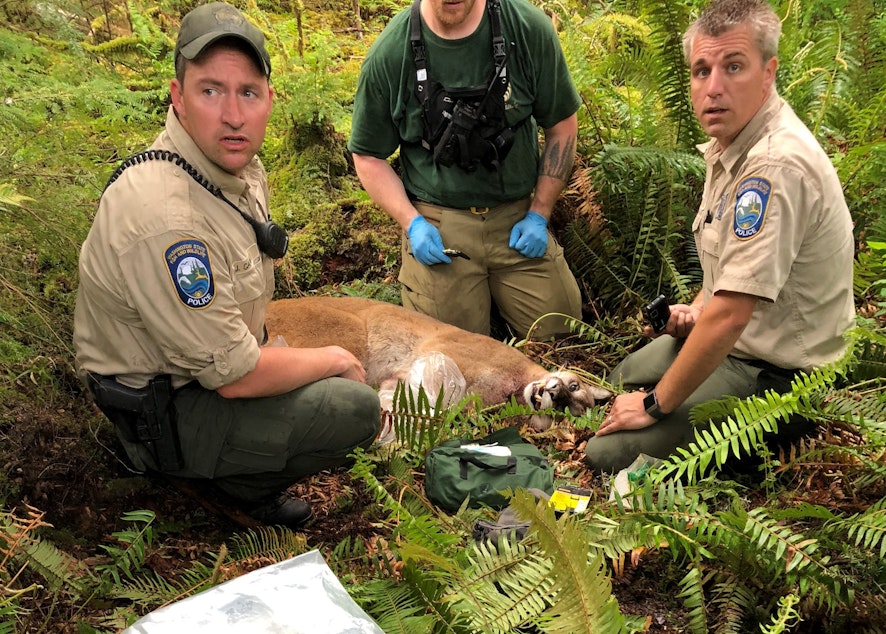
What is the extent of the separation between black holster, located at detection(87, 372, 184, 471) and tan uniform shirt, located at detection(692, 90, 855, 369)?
2.93 metres

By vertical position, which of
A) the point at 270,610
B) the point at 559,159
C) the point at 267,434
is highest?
the point at 559,159

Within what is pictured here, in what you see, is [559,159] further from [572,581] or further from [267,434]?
[572,581]

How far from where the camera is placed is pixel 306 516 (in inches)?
164

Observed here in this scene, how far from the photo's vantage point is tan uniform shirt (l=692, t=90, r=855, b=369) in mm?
3668

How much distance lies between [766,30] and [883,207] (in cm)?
177

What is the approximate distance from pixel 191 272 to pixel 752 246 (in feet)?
9.07

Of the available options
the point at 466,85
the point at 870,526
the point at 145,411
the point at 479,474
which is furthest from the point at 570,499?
the point at 466,85

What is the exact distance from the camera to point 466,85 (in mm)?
5742

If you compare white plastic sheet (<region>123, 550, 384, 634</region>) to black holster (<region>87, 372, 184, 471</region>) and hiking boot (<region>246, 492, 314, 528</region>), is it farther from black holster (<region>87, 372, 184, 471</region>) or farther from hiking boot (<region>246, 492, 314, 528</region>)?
hiking boot (<region>246, 492, 314, 528</region>)

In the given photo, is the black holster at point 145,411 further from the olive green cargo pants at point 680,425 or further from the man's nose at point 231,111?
the olive green cargo pants at point 680,425

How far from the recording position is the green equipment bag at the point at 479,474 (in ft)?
13.2

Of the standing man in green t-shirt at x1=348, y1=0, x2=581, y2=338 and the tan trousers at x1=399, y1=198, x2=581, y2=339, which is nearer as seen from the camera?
the standing man in green t-shirt at x1=348, y1=0, x2=581, y2=338

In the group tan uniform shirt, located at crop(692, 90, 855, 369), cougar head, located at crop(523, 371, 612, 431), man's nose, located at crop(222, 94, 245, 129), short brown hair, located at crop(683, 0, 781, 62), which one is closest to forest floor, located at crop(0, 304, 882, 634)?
cougar head, located at crop(523, 371, 612, 431)

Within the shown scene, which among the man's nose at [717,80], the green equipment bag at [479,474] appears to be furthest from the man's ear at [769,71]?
the green equipment bag at [479,474]
